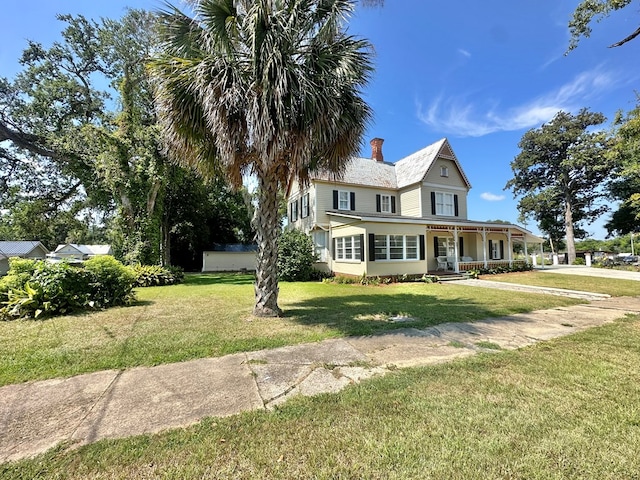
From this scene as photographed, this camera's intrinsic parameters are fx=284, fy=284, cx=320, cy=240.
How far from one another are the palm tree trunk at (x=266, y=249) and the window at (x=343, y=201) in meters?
11.8

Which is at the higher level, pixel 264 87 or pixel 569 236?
pixel 264 87

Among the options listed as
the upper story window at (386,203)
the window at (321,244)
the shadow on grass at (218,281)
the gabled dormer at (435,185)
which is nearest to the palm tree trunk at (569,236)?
the gabled dormer at (435,185)

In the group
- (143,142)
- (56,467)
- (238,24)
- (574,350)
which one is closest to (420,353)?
(574,350)

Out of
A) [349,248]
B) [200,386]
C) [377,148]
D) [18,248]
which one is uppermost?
[377,148]

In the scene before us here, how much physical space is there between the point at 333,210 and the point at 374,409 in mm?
15881

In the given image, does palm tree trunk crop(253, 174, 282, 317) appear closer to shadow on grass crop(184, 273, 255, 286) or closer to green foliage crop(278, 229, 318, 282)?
shadow on grass crop(184, 273, 255, 286)

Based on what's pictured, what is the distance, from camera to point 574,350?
4.51 meters

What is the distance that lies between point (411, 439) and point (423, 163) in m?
20.0

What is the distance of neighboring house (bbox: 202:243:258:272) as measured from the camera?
27125 millimetres

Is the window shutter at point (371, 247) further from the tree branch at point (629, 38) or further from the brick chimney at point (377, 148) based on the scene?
the brick chimney at point (377, 148)

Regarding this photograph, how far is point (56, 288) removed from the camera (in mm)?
7227

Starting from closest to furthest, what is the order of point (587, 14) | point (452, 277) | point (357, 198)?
point (587, 14) → point (452, 277) → point (357, 198)

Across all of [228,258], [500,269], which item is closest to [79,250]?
[228,258]

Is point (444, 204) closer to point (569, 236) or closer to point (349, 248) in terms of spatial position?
point (349, 248)
